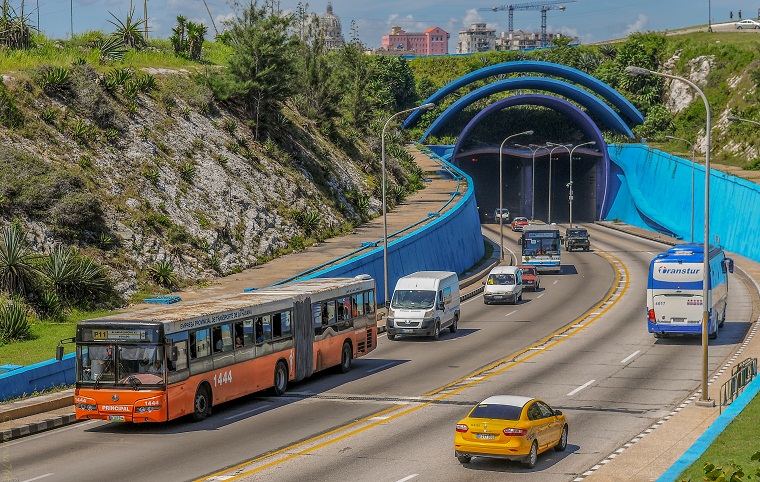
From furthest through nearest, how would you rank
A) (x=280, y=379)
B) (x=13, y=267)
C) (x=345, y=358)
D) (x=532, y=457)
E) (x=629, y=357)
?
1. (x=629, y=357)
2. (x=13, y=267)
3. (x=345, y=358)
4. (x=280, y=379)
5. (x=532, y=457)

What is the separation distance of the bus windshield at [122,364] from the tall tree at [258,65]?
40657 mm

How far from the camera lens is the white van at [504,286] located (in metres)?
56.1

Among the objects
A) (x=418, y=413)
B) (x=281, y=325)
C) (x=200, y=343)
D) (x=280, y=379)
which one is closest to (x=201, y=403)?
(x=200, y=343)

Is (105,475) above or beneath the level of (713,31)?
beneath

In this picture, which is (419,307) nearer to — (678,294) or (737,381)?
(678,294)

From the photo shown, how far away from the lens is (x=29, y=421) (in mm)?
25969

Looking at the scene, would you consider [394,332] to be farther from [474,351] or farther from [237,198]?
[237,198]

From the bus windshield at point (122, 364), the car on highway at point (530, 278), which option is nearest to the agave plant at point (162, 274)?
the bus windshield at point (122, 364)

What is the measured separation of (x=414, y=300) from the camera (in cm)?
4338

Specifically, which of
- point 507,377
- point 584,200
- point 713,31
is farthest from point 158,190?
point 713,31

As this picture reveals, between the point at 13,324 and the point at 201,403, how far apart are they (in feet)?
33.1

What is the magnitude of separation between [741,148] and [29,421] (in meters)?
101

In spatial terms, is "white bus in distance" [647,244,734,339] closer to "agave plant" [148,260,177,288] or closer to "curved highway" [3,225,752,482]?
"curved highway" [3,225,752,482]

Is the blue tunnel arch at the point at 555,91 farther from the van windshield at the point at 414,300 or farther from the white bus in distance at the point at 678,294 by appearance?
the white bus in distance at the point at 678,294
